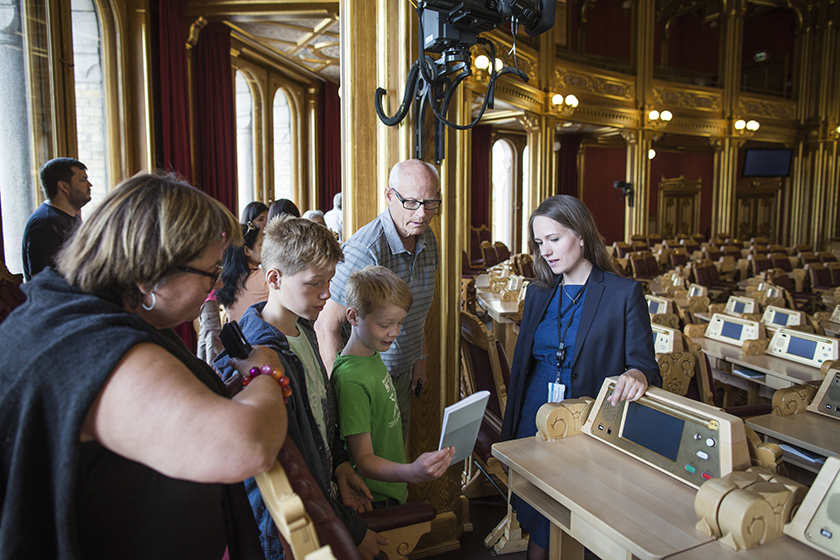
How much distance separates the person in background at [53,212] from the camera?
2516mm

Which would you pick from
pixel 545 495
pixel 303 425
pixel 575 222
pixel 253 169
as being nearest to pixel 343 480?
pixel 303 425

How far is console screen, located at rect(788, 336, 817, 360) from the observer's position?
2.95 metres

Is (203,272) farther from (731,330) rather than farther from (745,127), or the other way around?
(745,127)

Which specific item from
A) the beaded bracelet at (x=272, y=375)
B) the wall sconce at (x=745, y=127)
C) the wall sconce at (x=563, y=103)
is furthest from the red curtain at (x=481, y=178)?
the beaded bracelet at (x=272, y=375)

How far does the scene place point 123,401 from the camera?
2.16 feet

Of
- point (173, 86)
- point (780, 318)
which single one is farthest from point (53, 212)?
point (780, 318)

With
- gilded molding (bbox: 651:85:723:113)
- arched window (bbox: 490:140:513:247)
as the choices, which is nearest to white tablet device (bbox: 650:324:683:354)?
gilded molding (bbox: 651:85:723:113)

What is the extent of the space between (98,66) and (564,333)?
5218 mm

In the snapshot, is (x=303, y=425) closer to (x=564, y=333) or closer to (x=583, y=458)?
(x=583, y=458)

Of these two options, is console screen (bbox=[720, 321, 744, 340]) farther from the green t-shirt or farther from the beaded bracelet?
the beaded bracelet

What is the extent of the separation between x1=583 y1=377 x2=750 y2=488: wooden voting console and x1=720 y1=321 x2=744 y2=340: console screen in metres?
2.48

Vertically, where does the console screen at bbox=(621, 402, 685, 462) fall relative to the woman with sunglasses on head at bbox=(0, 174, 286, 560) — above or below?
below

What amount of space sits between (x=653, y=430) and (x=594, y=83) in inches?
484

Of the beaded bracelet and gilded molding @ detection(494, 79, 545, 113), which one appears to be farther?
gilded molding @ detection(494, 79, 545, 113)
